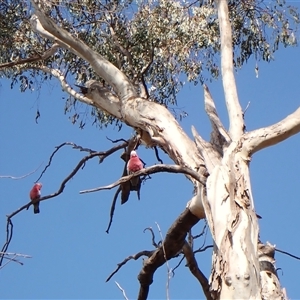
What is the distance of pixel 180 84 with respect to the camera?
7.48 m

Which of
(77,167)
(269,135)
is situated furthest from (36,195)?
(269,135)

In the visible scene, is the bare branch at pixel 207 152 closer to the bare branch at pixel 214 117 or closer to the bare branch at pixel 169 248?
the bare branch at pixel 214 117

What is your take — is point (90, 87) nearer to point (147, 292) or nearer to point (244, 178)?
point (147, 292)

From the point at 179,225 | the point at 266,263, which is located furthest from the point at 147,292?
the point at 266,263

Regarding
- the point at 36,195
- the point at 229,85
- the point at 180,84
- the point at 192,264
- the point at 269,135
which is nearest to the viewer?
the point at 269,135

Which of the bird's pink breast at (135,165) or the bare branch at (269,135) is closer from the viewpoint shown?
the bare branch at (269,135)

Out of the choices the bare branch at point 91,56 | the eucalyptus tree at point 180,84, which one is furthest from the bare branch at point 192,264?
the bare branch at point 91,56

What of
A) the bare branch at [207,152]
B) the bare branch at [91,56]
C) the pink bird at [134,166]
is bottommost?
the bare branch at [207,152]

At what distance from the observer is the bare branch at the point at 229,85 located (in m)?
4.37

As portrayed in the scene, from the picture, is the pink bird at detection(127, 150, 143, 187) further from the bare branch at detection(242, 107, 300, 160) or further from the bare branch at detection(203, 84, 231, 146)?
the bare branch at detection(242, 107, 300, 160)

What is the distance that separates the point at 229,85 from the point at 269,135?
62 centimetres

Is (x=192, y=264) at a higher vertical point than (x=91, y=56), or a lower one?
lower

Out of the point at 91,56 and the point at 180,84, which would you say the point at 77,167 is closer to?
the point at 91,56

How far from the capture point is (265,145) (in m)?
4.23
